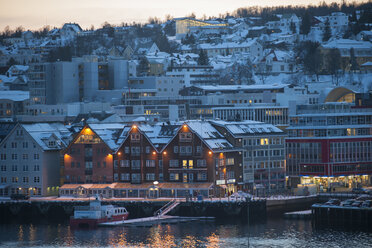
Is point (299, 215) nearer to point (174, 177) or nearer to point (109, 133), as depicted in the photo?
point (174, 177)

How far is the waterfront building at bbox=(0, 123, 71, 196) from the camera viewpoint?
12494 centimetres

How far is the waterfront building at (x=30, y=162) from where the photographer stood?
124938 millimetres

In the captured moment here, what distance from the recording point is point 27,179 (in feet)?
411

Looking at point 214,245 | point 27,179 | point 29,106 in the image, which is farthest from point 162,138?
point 29,106

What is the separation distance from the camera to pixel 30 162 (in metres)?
125

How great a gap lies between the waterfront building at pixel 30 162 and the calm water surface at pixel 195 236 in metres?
14.6

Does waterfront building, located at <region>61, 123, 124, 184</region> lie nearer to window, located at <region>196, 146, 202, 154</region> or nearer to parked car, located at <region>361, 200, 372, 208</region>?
window, located at <region>196, 146, 202, 154</region>

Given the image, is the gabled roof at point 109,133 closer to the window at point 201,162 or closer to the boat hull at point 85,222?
the window at point 201,162

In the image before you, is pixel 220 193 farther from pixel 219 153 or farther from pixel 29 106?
pixel 29 106

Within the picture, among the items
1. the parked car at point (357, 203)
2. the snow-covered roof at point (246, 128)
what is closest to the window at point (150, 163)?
the snow-covered roof at point (246, 128)

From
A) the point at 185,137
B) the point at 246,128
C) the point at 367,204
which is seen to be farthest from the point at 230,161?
the point at 367,204

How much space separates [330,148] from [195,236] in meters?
30.8

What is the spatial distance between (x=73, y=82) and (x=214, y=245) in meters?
103

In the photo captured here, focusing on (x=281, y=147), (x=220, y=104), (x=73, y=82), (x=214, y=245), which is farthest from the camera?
(x=73, y=82)
